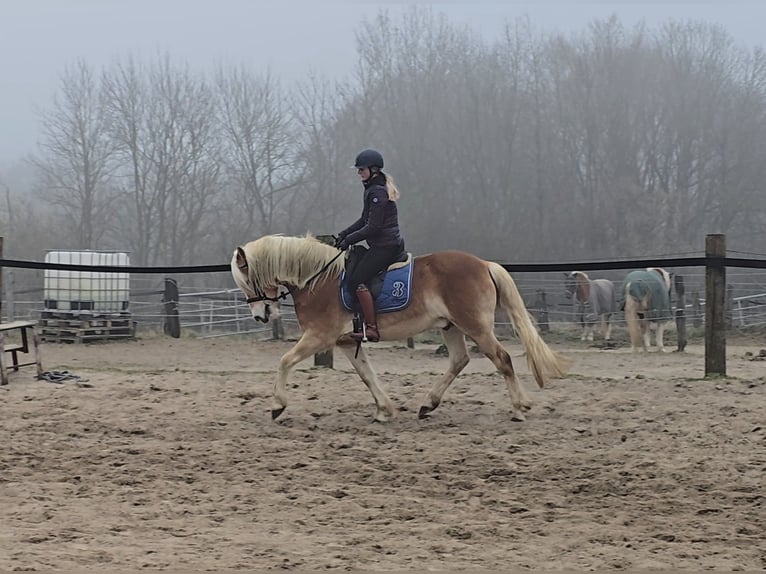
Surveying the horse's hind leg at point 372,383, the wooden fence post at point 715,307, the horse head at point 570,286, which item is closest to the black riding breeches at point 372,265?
the horse's hind leg at point 372,383

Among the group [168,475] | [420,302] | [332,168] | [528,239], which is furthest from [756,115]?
[168,475]

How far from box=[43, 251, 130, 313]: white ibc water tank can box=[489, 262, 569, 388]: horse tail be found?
1101 centimetres

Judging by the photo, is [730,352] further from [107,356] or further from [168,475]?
[168,475]

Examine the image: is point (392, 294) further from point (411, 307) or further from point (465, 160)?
point (465, 160)

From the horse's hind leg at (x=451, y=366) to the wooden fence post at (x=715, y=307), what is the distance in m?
2.73

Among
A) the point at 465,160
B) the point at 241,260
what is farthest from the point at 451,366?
the point at 465,160

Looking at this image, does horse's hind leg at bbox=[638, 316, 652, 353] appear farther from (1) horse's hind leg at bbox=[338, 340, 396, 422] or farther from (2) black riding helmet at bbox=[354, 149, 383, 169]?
(2) black riding helmet at bbox=[354, 149, 383, 169]

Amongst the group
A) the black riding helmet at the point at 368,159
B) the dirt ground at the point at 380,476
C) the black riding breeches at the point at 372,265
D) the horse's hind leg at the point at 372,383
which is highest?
the black riding helmet at the point at 368,159

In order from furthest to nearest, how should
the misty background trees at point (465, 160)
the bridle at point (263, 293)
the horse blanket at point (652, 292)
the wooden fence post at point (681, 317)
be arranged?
the misty background trees at point (465, 160), the horse blanket at point (652, 292), the wooden fence post at point (681, 317), the bridle at point (263, 293)

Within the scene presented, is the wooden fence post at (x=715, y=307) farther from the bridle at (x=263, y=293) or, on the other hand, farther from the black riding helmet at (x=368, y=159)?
the bridle at (x=263, y=293)

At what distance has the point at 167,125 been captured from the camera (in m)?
35.5

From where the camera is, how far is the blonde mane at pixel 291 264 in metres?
6.80

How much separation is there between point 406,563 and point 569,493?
4.71ft

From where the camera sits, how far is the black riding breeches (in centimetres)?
661
